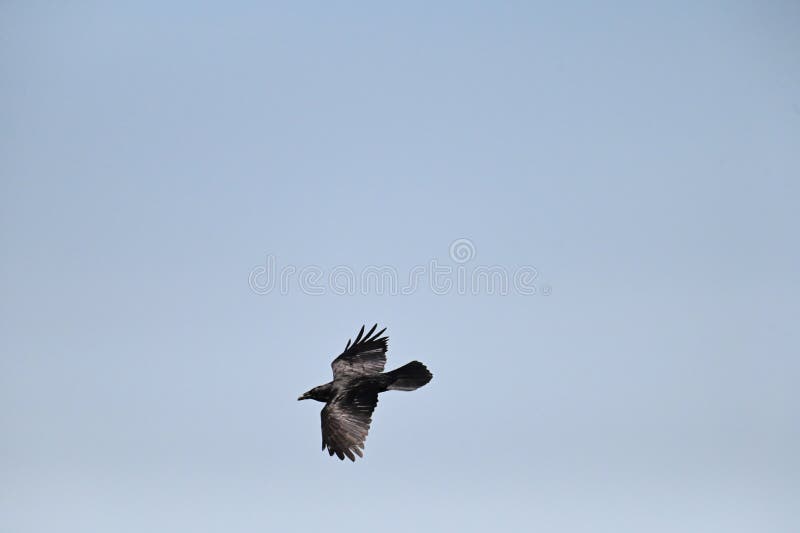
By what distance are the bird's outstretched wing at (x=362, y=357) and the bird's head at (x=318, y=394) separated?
52 cm

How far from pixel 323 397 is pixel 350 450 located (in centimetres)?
315

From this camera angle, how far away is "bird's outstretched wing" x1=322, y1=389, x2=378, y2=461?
23375 millimetres

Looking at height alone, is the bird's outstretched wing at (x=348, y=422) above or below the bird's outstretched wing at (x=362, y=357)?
below

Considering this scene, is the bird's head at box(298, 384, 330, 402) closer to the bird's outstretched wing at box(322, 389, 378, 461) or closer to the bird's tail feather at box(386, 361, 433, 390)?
the bird's outstretched wing at box(322, 389, 378, 461)

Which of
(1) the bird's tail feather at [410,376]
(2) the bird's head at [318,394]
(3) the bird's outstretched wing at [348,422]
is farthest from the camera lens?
(2) the bird's head at [318,394]

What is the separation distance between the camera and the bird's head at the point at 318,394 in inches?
1025

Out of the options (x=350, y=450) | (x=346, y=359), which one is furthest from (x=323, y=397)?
(x=350, y=450)

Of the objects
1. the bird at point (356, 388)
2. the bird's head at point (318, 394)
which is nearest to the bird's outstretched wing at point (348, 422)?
the bird at point (356, 388)

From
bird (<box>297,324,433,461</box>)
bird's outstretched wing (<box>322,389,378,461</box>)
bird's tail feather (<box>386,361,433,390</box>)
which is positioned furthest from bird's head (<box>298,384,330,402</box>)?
bird's tail feather (<box>386,361,433,390</box>)

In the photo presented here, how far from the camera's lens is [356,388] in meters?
25.2

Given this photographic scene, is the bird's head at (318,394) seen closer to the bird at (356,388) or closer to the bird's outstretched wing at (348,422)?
the bird at (356,388)

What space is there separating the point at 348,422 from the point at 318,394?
249 cm

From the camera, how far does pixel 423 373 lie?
83.6 ft

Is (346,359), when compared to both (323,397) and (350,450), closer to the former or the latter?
(323,397)
